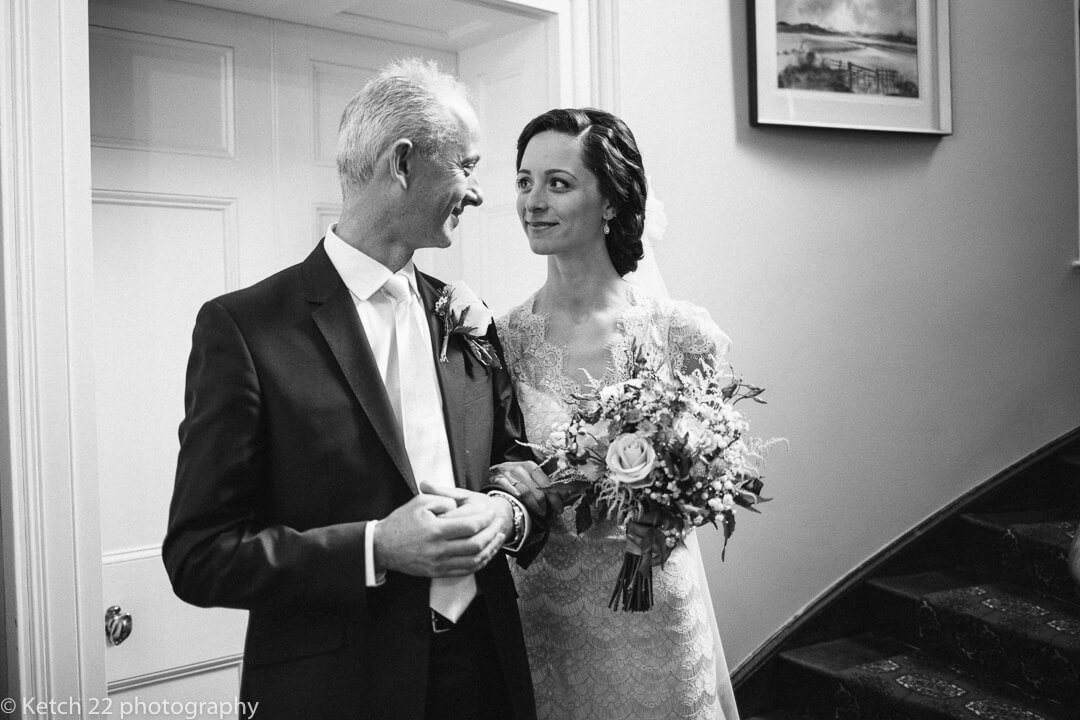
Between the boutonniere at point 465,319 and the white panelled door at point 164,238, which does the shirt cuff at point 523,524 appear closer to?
the boutonniere at point 465,319

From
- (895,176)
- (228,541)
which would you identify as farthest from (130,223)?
(895,176)

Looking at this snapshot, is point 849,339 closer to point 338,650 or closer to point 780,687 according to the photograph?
point 780,687

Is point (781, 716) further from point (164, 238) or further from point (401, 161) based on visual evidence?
point (401, 161)

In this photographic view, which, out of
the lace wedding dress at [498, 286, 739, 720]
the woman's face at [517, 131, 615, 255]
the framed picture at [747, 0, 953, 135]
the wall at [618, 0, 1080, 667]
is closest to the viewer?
the lace wedding dress at [498, 286, 739, 720]

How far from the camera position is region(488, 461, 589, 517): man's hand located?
1.75 meters

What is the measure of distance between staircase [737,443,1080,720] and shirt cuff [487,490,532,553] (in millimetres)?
1954

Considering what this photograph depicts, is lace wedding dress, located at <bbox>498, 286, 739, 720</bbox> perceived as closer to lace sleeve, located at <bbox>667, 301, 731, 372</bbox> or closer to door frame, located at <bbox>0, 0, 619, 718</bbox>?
lace sleeve, located at <bbox>667, 301, 731, 372</bbox>

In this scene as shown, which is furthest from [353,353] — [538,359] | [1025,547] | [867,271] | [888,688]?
[1025,547]

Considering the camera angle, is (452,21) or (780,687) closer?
(452,21)

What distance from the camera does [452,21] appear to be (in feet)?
10.1

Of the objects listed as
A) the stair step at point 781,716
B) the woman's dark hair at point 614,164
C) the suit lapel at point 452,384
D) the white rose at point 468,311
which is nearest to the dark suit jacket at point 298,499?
the suit lapel at point 452,384

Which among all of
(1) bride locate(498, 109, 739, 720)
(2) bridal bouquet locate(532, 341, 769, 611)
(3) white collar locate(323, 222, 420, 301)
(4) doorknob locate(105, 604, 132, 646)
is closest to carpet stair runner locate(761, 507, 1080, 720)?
(1) bride locate(498, 109, 739, 720)

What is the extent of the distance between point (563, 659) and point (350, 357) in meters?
1.01

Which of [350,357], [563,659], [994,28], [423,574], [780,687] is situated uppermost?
[994,28]
